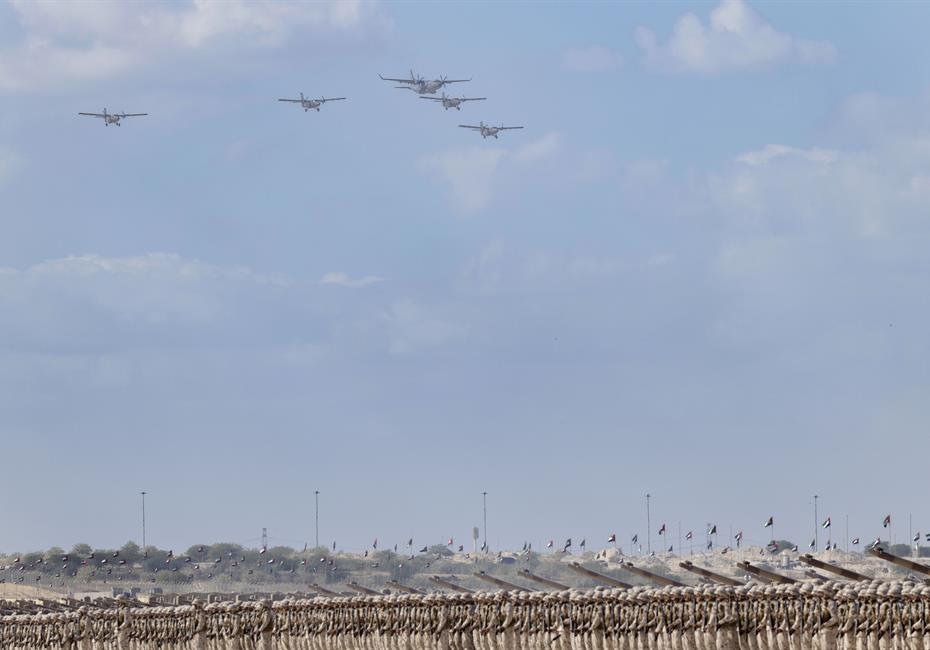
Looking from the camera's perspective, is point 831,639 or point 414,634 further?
point 414,634

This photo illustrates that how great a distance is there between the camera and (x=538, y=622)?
92.1ft

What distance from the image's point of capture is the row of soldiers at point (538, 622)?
904 inches

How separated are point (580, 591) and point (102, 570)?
97.2 meters

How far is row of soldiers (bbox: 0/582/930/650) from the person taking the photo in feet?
75.3

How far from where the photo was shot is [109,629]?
3781 cm

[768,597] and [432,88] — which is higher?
[432,88]

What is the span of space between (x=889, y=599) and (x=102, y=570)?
103034mm

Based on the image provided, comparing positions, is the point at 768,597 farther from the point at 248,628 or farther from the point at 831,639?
the point at 248,628

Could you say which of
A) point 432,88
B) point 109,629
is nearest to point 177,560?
point 432,88

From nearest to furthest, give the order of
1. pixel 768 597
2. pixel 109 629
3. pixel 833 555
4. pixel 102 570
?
pixel 768 597 < pixel 109 629 < pixel 833 555 < pixel 102 570

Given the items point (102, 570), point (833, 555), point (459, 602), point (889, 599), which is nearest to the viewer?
point (889, 599)

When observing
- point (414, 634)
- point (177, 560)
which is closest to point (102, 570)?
point (177, 560)

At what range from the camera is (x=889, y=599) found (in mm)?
22359

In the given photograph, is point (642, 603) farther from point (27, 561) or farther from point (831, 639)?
point (27, 561)
